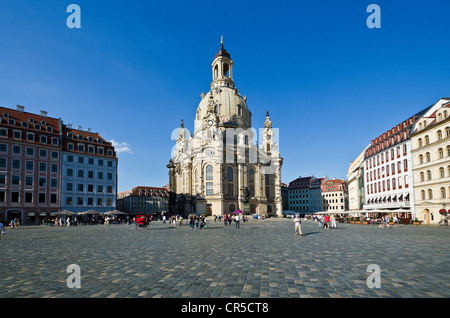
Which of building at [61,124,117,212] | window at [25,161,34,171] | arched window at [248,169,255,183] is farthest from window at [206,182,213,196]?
window at [25,161,34,171]

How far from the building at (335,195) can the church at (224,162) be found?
162ft

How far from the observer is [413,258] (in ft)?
38.8

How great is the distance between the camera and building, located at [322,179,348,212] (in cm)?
13538

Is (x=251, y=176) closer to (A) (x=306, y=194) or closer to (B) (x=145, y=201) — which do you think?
(A) (x=306, y=194)

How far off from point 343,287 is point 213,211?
77818 mm

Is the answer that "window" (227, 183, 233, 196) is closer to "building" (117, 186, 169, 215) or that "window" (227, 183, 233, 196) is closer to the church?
the church

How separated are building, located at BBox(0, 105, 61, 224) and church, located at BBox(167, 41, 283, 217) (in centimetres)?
3860

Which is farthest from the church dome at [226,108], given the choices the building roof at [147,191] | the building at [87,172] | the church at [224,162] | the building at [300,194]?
the building at [300,194]

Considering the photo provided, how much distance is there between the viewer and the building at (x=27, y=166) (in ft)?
170

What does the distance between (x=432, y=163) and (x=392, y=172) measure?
1099cm

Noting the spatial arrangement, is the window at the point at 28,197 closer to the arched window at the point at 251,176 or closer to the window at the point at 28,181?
the window at the point at 28,181

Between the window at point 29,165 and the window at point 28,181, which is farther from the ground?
the window at point 29,165
